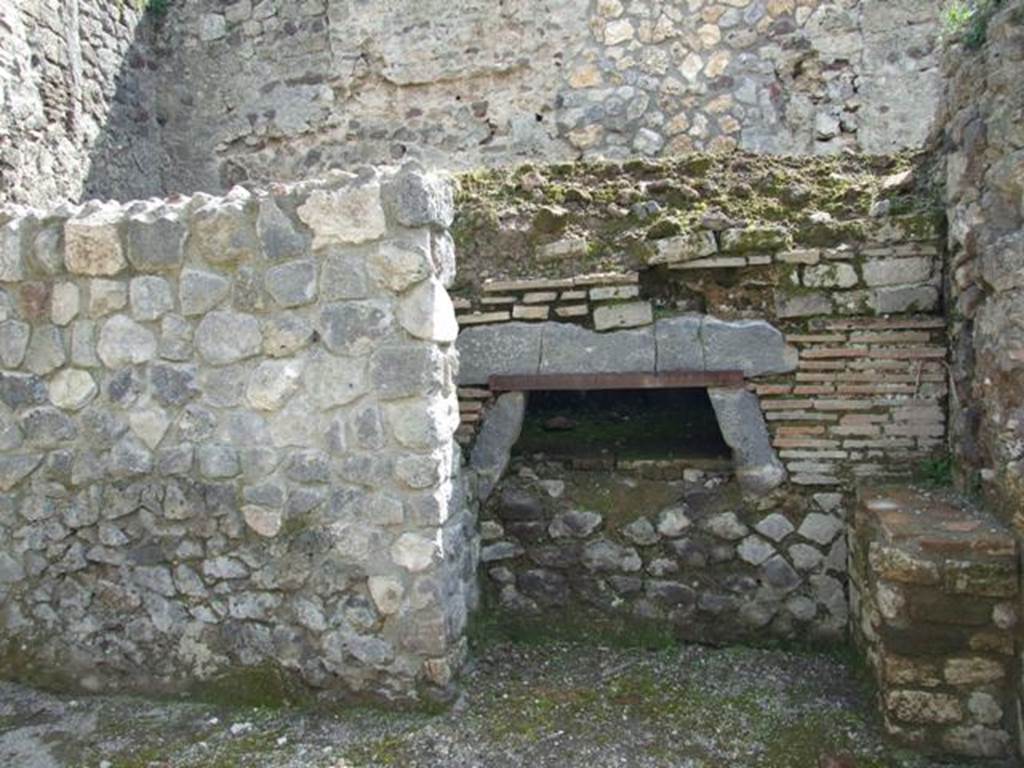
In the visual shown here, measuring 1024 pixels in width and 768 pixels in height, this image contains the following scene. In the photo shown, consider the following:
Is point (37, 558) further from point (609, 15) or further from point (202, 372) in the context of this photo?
point (609, 15)

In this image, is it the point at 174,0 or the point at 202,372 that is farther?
the point at 174,0

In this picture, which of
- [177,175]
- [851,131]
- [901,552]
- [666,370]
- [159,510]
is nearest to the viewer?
[901,552]

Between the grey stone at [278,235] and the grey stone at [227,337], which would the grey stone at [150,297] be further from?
the grey stone at [278,235]

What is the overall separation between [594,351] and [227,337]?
1481 mm

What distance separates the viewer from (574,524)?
12.7ft

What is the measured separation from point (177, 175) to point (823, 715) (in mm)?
6946

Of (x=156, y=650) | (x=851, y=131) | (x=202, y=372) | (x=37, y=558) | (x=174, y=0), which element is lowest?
(x=156, y=650)

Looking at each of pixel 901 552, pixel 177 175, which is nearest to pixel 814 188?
pixel 901 552

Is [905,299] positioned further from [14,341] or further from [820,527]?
[14,341]

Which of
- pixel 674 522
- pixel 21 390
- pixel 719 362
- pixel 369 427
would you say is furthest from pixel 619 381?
pixel 21 390

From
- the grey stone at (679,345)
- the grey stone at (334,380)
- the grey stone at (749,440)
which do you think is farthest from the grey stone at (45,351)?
the grey stone at (749,440)

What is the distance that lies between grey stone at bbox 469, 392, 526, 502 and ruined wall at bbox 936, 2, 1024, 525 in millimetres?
1757

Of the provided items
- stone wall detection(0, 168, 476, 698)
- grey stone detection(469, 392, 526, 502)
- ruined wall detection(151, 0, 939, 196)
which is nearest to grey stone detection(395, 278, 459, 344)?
stone wall detection(0, 168, 476, 698)

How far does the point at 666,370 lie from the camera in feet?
12.3
